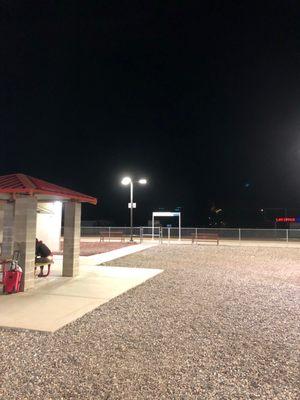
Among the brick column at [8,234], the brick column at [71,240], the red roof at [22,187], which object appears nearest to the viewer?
the red roof at [22,187]

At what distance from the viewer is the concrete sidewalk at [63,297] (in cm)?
613

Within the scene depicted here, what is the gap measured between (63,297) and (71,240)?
3.06 metres

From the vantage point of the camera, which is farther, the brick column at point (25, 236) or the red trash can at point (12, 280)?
the brick column at point (25, 236)

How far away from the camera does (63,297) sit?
7895 millimetres

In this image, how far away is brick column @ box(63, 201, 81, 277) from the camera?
10672mm

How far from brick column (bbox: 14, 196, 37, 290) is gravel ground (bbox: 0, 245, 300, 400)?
238cm

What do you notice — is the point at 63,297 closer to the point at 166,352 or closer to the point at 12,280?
the point at 12,280

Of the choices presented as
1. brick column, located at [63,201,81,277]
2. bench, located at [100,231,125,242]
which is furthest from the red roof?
bench, located at [100,231,125,242]

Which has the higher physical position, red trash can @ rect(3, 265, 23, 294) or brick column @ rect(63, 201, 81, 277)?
brick column @ rect(63, 201, 81, 277)

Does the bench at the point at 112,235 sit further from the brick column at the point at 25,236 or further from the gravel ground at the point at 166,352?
the gravel ground at the point at 166,352

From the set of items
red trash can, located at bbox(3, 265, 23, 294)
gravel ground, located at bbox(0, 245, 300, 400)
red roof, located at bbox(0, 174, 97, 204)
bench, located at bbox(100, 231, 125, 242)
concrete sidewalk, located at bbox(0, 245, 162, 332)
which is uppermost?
red roof, located at bbox(0, 174, 97, 204)

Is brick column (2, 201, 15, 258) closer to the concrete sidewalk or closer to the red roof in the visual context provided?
the concrete sidewalk

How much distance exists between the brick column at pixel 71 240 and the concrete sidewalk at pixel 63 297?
1.05 feet

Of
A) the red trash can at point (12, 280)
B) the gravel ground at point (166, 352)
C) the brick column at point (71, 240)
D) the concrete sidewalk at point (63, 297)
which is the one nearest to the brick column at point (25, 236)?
the red trash can at point (12, 280)
